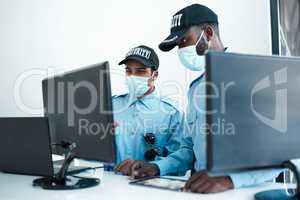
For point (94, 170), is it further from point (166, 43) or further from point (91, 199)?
point (166, 43)

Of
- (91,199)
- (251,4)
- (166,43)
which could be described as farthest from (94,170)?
(251,4)

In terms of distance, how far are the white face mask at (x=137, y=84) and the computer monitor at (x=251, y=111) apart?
1.30 metres

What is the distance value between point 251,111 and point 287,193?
35 centimetres

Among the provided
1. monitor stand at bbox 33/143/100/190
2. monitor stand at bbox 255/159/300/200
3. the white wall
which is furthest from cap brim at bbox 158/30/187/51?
the white wall

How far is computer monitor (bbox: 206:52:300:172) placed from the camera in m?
0.92

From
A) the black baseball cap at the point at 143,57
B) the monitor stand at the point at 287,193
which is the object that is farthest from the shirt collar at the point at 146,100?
the monitor stand at the point at 287,193

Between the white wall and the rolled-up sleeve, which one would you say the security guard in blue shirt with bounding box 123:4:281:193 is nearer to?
the rolled-up sleeve

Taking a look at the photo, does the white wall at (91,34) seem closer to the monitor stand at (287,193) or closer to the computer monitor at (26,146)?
the computer monitor at (26,146)

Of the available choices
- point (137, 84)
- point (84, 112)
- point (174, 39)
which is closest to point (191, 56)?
point (174, 39)

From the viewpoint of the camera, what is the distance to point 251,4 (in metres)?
2.66

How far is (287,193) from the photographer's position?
1120 mm

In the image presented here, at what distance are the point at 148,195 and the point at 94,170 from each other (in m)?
0.62

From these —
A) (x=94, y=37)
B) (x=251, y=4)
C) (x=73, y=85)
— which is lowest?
(x=73, y=85)

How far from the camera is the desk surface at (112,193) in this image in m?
1.15
